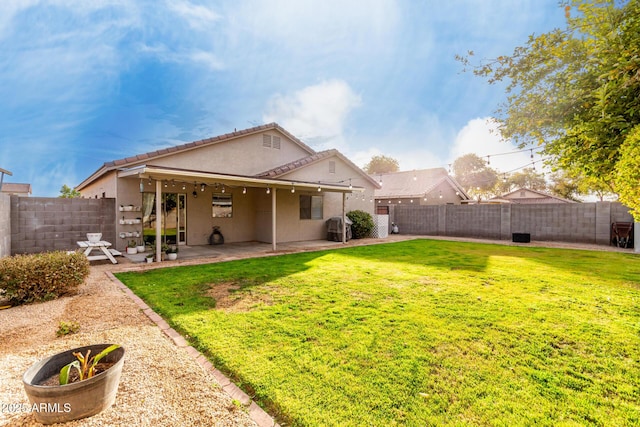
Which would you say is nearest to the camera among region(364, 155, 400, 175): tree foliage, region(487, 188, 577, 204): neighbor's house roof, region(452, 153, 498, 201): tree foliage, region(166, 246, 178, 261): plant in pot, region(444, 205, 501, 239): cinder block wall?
region(166, 246, 178, 261): plant in pot

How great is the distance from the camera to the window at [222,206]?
1189cm

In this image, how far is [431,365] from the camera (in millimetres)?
2744

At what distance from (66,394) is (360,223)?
12935 millimetres

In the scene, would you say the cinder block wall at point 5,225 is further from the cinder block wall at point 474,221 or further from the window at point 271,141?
the cinder block wall at point 474,221

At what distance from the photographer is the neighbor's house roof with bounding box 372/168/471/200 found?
67.0 ft

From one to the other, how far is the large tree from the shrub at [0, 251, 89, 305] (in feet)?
26.8

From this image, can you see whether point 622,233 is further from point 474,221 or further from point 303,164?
point 303,164

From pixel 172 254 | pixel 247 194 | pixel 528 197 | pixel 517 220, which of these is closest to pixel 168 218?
pixel 172 254

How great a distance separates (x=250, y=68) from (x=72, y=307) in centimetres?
1385

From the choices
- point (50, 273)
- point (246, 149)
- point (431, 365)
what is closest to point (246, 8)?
point (246, 149)

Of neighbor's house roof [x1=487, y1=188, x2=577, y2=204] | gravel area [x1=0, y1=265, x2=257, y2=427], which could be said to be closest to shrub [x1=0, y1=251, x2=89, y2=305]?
gravel area [x1=0, y1=265, x2=257, y2=427]

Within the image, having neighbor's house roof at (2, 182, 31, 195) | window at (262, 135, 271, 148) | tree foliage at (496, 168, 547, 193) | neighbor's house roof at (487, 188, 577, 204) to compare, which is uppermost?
tree foliage at (496, 168, 547, 193)

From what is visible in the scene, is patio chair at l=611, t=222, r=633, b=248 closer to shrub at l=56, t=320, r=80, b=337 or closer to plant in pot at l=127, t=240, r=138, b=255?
shrub at l=56, t=320, r=80, b=337

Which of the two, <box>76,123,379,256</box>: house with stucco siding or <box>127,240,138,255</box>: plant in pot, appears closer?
<box>127,240,138,255</box>: plant in pot
